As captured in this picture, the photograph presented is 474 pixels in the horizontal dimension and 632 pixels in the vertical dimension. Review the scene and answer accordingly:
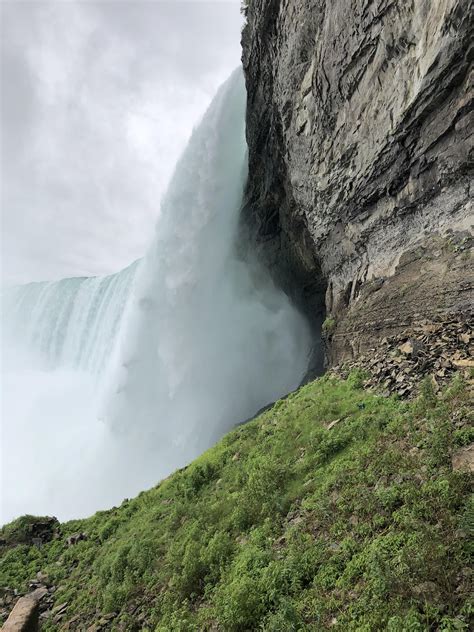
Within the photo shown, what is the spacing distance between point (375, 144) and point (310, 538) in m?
9.79

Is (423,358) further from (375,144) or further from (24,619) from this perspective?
(24,619)

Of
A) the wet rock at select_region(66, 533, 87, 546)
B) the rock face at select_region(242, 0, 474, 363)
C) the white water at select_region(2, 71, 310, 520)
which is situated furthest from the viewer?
the white water at select_region(2, 71, 310, 520)

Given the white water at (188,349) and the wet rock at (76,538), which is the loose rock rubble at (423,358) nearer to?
the wet rock at (76,538)

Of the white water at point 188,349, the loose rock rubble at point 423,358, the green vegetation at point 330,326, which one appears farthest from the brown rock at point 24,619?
the white water at point 188,349

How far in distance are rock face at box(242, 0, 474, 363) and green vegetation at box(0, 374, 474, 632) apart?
292 cm

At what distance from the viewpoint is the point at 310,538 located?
443cm

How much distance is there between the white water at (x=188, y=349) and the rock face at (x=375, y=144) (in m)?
8.21

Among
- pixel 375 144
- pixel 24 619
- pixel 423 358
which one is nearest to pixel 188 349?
pixel 375 144

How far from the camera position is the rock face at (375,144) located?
24.2ft

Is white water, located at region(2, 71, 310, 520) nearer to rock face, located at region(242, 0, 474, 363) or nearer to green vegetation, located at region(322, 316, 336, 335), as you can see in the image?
rock face, located at region(242, 0, 474, 363)

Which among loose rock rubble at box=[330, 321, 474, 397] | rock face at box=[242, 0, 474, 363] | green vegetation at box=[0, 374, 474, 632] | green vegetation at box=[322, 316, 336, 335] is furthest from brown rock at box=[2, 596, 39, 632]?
green vegetation at box=[322, 316, 336, 335]

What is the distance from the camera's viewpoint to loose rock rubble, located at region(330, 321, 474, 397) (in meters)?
6.31

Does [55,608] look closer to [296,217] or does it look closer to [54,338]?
[296,217]

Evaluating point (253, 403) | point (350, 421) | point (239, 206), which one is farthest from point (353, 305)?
point (239, 206)
